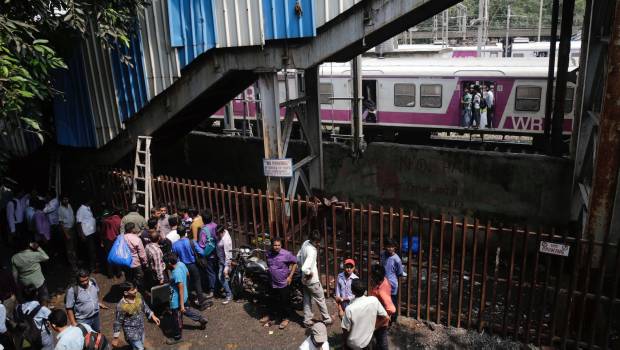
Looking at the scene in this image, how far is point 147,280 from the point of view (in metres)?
8.21

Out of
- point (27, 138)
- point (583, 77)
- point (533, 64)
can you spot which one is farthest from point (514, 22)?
point (27, 138)

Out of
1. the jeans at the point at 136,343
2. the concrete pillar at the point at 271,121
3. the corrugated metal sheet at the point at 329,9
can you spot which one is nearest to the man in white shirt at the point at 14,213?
the concrete pillar at the point at 271,121

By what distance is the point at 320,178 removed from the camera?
38.9 ft

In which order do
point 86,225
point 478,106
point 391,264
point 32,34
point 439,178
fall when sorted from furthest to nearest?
point 478,106 < point 439,178 < point 86,225 < point 32,34 < point 391,264

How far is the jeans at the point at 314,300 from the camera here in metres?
6.88

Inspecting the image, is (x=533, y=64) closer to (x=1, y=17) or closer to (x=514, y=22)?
(x=1, y=17)

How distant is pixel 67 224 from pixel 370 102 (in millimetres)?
10957

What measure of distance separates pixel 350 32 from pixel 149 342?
19.0ft

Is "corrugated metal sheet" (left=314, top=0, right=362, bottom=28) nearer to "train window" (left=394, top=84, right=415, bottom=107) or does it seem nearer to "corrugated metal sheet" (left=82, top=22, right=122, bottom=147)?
"corrugated metal sheet" (left=82, top=22, right=122, bottom=147)

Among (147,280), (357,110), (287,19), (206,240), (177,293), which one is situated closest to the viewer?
(177,293)

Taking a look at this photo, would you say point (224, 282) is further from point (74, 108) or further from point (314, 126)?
point (74, 108)

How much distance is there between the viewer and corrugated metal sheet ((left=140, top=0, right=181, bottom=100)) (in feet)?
31.3

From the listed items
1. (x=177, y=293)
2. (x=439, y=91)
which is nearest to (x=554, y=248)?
(x=177, y=293)

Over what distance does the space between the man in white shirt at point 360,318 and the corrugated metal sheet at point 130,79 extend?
6.80 metres
